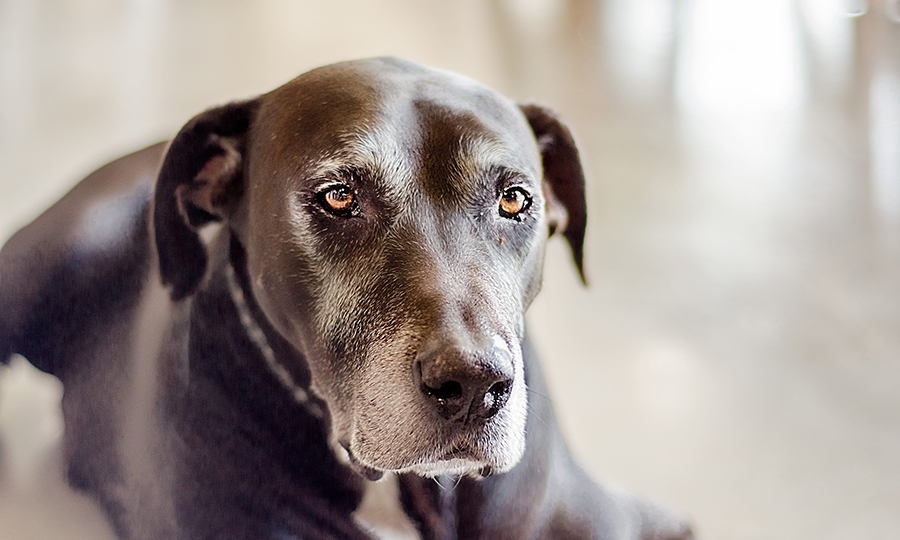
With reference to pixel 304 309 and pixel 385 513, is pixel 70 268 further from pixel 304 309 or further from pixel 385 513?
pixel 385 513

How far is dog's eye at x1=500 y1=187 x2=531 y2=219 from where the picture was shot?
0.95m

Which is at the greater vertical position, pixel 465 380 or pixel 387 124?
pixel 387 124

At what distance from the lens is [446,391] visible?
2.55ft

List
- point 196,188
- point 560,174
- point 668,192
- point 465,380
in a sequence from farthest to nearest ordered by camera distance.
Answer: point 668,192
point 560,174
point 196,188
point 465,380

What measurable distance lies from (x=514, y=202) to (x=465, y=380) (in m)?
0.28

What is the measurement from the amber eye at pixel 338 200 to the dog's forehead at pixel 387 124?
0.09 ft

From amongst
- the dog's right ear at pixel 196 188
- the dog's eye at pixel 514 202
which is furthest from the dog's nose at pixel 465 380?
the dog's right ear at pixel 196 188

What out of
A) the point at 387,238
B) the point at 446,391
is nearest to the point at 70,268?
the point at 387,238

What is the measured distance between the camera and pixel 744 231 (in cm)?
201

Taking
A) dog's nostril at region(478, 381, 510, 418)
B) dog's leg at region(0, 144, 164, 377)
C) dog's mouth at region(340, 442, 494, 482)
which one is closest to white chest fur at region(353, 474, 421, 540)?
dog's mouth at region(340, 442, 494, 482)

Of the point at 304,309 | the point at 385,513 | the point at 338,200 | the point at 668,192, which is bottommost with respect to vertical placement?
the point at 668,192

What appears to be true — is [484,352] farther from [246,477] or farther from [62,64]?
[62,64]

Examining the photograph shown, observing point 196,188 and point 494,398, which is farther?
point 196,188

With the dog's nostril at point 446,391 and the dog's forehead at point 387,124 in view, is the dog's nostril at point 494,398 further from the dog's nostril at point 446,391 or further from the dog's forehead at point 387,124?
the dog's forehead at point 387,124
